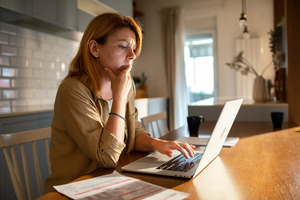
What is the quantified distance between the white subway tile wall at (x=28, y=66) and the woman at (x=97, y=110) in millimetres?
1357

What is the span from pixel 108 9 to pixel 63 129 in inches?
114

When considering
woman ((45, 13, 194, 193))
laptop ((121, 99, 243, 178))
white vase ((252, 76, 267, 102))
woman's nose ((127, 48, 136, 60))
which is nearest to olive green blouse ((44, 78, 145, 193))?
woman ((45, 13, 194, 193))

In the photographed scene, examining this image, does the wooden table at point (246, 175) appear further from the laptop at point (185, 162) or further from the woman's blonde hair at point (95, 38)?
the woman's blonde hair at point (95, 38)

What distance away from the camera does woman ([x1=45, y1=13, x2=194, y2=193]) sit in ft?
A: 3.14

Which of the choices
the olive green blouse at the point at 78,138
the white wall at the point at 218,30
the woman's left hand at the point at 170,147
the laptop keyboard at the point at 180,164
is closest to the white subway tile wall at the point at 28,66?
the olive green blouse at the point at 78,138

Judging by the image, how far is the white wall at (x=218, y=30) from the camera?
4.78 metres

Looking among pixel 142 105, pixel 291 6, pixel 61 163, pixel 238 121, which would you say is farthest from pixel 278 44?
pixel 61 163

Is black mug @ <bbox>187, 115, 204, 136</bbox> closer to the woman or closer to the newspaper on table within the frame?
the woman

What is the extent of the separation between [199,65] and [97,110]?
4.42 metres

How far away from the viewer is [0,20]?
2531 mm

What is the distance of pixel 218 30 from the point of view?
16.6ft

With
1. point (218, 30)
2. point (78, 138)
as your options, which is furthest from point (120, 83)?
point (218, 30)

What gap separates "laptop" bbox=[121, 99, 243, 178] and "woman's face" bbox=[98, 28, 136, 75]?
0.42 metres

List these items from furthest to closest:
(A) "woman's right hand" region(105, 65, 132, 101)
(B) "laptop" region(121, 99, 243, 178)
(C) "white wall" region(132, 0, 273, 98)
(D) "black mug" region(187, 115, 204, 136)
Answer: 1. (C) "white wall" region(132, 0, 273, 98)
2. (D) "black mug" region(187, 115, 204, 136)
3. (A) "woman's right hand" region(105, 65, 132, 101)
4. (B) "laptop" region(121, 99, 243, 178)
